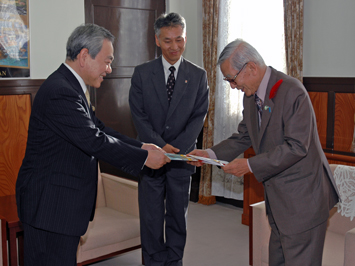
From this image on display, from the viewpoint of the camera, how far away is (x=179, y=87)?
3389mm

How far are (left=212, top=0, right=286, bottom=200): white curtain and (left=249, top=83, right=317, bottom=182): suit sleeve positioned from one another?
8.63 ft

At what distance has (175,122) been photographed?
133 inches

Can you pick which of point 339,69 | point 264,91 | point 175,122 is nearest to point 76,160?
point 264,91

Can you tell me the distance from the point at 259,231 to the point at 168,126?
108cm

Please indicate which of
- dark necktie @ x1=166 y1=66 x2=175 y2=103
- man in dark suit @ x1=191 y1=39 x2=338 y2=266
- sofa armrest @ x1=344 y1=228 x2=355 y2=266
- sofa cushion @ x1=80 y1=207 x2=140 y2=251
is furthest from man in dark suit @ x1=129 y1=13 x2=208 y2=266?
sofa armrest @ x1=344 y1=228 x2=355 y2=266

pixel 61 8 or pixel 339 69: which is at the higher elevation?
pixel 61 8

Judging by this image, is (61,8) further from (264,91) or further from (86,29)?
(264,91)

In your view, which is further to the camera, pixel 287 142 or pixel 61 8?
pixel 61 8

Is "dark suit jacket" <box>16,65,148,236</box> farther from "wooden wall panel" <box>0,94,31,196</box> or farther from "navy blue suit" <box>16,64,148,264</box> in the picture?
"wooden wall panel" <box>0,94,31,196</box>

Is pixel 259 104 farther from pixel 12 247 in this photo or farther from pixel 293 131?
pixel 12 247

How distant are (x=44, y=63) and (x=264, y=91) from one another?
9.64ft

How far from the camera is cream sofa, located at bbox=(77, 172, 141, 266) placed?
3.31 m

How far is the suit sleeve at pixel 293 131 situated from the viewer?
2.11 m

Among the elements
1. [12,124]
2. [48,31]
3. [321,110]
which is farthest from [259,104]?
[48,31]
